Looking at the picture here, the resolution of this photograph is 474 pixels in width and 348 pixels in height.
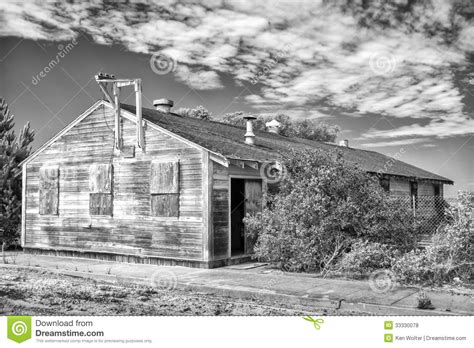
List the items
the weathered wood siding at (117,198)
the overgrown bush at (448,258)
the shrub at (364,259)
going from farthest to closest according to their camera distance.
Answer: the weathered wood siding at (117,198), the shrub at (364,259), the overgrown bush at (448,258)

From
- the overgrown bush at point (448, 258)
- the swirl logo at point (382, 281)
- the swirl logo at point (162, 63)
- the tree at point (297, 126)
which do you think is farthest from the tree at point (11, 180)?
the tree at point (297, 126)

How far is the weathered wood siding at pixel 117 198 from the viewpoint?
12.5 metres

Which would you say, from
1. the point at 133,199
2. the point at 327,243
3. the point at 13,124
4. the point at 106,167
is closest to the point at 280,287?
the point at 327,243

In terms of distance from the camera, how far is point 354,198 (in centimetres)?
1158

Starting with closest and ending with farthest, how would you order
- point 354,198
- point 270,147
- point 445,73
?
point 445,73 → point 354,198 → point 270,147

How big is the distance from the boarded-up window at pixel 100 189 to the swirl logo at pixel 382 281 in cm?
757

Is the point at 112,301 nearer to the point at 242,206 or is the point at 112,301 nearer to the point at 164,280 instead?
the point at 164,280

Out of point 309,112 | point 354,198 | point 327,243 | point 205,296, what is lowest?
point 205,296

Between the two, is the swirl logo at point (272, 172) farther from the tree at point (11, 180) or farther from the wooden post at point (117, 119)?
the tree at point (11, 180)

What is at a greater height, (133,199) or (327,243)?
(133,199)

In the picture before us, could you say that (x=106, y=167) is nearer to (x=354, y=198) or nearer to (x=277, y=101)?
(x=277, y=101)

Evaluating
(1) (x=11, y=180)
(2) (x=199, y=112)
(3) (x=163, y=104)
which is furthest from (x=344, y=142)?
(1) (x=11, y=180)
